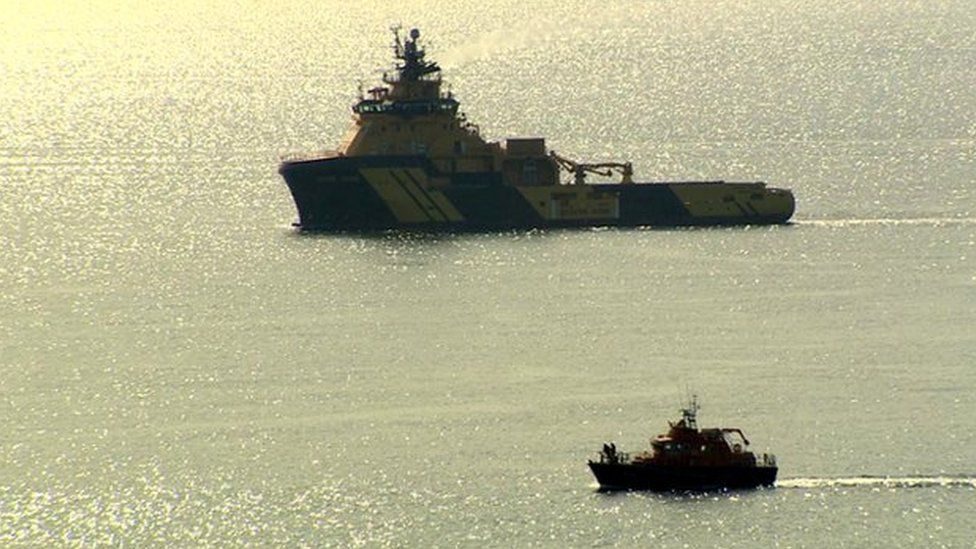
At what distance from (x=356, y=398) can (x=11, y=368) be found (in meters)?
15.6

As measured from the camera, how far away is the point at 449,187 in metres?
167

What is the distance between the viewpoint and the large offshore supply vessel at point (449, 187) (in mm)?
166375

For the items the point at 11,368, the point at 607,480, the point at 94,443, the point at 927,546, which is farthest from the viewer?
the point at 11,368

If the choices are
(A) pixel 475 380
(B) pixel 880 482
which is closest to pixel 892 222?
(A) pixel 475 380

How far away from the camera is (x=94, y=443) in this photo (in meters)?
114

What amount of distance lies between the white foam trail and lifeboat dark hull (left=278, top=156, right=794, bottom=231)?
2125mm

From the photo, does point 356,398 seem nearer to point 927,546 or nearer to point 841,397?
point 841,397

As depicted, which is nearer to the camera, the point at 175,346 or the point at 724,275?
the point at 175,346

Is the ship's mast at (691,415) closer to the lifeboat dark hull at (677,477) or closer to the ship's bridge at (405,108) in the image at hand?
the lifeboat dark hull at (677,477)

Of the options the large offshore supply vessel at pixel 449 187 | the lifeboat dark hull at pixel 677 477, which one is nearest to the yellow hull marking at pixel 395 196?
the large offshore supply vessel at pixel 449 187

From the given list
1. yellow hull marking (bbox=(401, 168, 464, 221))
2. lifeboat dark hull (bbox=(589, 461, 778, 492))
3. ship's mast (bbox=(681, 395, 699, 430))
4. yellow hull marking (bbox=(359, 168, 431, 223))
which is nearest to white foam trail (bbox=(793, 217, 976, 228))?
yellow hull marking (bbox=(401, 168, 464, 221))

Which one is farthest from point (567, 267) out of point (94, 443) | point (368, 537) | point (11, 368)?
point (368, 537)

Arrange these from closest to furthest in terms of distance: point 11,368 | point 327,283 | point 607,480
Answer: point 607,480 < point 11,368 < point 327,283

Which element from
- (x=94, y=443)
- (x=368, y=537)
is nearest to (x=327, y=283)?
(x=94, y=443)
